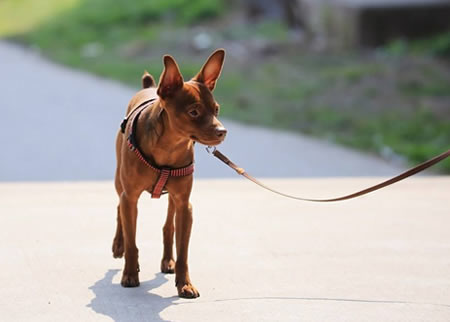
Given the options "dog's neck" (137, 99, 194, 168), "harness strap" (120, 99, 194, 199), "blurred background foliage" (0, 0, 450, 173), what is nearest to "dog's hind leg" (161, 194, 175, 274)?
"harness strap" (120, 99, 194, 199)

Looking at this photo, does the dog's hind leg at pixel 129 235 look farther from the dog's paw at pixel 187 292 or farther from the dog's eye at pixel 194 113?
the dog's eye at pixel 194 113

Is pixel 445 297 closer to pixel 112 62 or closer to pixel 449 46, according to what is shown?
pixel 449 46

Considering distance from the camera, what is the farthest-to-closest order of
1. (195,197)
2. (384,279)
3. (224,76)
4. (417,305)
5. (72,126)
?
1. (224,76)
2. (72,126)
3. (195,197)
4. (384,279)
5. (417,305)

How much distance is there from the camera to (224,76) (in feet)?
53.6

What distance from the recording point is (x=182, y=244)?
5930mm

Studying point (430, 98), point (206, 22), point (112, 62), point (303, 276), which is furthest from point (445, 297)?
point (206, 22)

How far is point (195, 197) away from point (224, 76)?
7386 millimetres

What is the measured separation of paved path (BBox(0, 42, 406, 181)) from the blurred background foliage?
23.4 inches

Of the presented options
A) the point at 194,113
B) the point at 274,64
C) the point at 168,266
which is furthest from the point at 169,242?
the point at 274,64

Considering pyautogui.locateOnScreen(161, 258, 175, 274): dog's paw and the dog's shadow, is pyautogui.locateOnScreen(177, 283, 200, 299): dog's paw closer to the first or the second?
the dog's shadow

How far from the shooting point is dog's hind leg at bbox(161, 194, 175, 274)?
6359 mm

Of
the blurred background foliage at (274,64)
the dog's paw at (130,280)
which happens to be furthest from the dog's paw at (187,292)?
the blurred background foliage at (274,64)

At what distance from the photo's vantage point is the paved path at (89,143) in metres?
11.0

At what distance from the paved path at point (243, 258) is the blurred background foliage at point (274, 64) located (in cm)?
345
